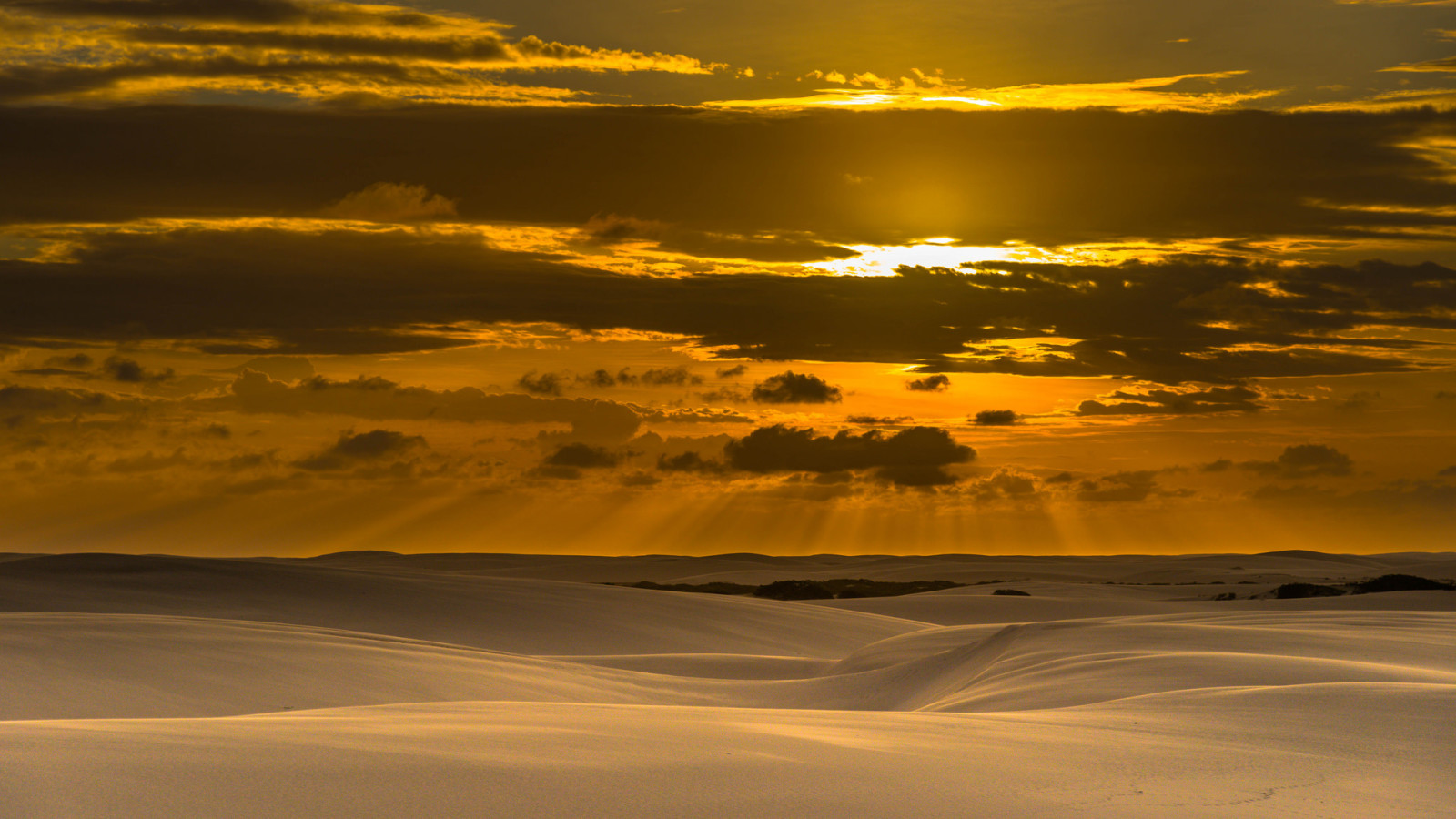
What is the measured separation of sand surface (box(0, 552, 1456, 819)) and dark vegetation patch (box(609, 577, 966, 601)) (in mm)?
18646

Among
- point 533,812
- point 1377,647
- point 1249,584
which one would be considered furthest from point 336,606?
point 1249,584

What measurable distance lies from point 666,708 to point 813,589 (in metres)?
39.4

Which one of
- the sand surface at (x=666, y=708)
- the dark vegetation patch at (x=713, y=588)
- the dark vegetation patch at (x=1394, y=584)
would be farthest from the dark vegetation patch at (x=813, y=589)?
the sand surface at (x=666, y=708)

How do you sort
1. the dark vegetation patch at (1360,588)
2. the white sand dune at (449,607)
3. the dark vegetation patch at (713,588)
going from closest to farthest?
the white sand dune at (449,607)
the dark vegetation patch at (1360,588)
the dark vegetation patch at (713,588)

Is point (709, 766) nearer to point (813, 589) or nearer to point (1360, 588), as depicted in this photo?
point (1360, 588)

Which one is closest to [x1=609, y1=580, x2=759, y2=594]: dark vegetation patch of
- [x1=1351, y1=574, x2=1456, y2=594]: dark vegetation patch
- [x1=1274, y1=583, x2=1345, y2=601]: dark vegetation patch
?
[x1=1274, y1=583, x2=1345, y2=601]: dark vegetation patch

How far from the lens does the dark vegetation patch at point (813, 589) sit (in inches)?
1820

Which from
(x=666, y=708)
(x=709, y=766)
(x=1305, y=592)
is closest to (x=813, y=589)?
(x=1305, y=592)

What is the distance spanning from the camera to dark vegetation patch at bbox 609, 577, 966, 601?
46.2 metres

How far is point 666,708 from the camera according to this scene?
8.05 m

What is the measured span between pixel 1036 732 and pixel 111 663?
918 centimetres

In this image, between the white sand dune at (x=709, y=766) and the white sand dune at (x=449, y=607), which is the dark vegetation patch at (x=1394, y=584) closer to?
the white sand dune at (x=449, y=607)

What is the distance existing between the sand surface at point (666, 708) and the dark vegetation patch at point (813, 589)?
1865 centimetres

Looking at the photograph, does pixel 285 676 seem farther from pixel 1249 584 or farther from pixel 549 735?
pixel 1249 584
